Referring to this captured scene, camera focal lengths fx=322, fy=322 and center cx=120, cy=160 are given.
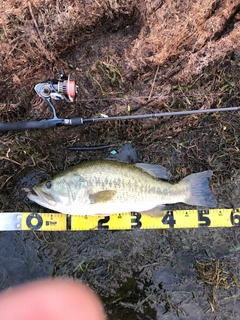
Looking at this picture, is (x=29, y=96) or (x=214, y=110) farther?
(x=29, y=96)

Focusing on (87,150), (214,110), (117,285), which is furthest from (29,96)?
(117,285)

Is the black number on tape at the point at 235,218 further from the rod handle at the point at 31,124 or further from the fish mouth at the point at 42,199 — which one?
the rod handle at the point at 31,124

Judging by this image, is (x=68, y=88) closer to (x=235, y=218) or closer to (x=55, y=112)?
(x=55, y=112)

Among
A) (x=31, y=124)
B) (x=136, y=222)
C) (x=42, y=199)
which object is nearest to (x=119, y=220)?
(x=136, y=222)

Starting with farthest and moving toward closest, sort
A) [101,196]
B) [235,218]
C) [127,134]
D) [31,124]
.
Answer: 1. [127,134]
2. [235,218]
3. [31,124]
4. [101,196]

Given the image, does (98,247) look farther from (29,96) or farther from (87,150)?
(29,96)

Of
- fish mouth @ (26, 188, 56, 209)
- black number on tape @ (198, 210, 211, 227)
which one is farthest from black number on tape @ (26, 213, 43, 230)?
black number on tape @ (198, 210, 211, 227)
